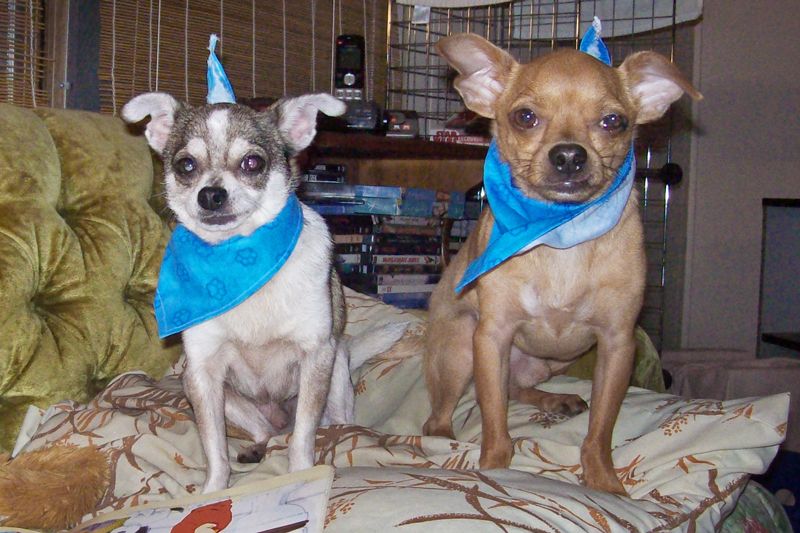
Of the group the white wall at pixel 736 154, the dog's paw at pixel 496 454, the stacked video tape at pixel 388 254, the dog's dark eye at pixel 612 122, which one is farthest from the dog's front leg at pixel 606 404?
the white wall at pixel 736 154

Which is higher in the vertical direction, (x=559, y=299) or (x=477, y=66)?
(x=477, y=66)

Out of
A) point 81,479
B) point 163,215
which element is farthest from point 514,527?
point 163,215

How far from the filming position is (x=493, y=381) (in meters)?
2.12

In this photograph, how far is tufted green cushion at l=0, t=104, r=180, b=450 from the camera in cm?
209

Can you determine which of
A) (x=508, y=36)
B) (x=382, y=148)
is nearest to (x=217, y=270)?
(x=382, y=148)

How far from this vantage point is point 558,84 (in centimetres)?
→ 205

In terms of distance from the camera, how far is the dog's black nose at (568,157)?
6.29 feet

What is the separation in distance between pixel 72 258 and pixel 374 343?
97 centimetres

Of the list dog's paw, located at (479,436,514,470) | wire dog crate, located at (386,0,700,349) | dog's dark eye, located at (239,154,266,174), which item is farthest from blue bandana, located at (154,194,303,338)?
wire dog crate, located at (386,0,700,349)

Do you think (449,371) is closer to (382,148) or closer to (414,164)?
(382,148)

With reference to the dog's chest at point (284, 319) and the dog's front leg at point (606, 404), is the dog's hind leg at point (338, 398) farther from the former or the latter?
the dog's front leg at point (606, 404)

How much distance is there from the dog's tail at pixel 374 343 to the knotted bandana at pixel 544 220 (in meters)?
0.54

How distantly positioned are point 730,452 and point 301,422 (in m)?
1.04

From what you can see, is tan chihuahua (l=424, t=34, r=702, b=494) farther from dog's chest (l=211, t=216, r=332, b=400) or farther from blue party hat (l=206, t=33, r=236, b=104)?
blue party hat (l=206, t=33, r=236, b=104)
